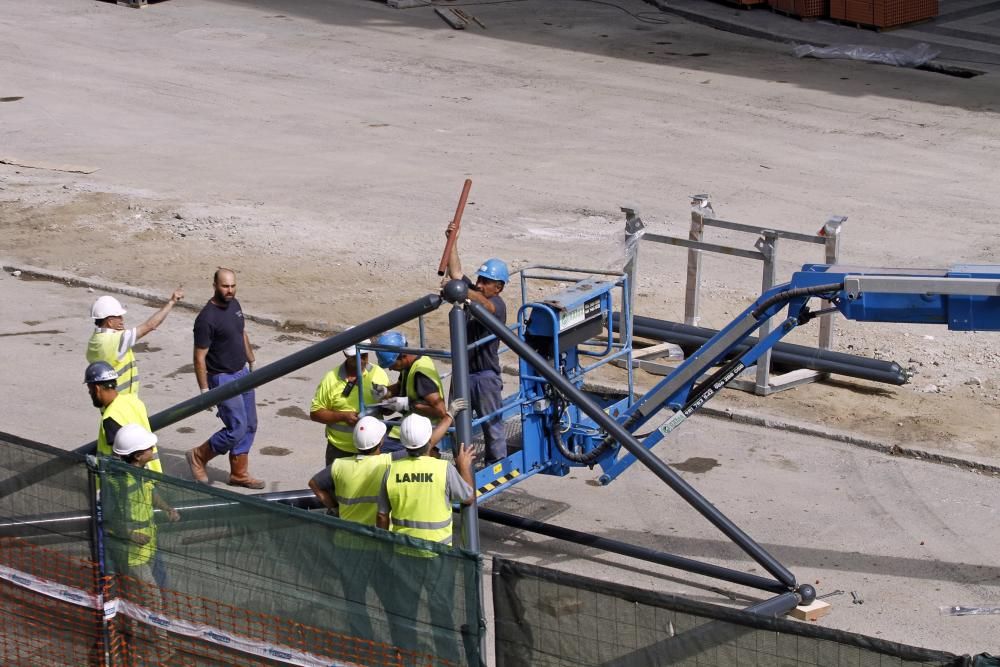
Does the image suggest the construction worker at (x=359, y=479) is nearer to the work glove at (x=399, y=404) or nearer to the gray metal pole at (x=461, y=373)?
the gray metal pole at (x=461, y=373)

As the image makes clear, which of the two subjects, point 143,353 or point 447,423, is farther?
point 143,353

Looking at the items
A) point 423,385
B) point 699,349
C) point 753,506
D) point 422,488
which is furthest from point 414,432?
point 753,506

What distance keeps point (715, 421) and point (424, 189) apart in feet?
26.1

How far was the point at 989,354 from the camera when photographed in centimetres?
1312

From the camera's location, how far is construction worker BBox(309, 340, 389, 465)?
A: 9.38 m

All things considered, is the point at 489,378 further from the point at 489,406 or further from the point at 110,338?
the point at 110,338

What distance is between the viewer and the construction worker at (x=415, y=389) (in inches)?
351

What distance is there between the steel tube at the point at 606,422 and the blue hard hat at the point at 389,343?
1914 mm

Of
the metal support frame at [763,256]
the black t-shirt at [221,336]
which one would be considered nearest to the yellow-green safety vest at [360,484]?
the black t-shirt at [221,336]

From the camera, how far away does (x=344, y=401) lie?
30.9 ft

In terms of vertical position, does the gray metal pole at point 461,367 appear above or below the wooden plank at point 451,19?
below

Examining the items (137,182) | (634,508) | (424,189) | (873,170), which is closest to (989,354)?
(634,508)

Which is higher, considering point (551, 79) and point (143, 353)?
point (551, 79)

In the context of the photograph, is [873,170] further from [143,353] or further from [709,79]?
[143,353]
